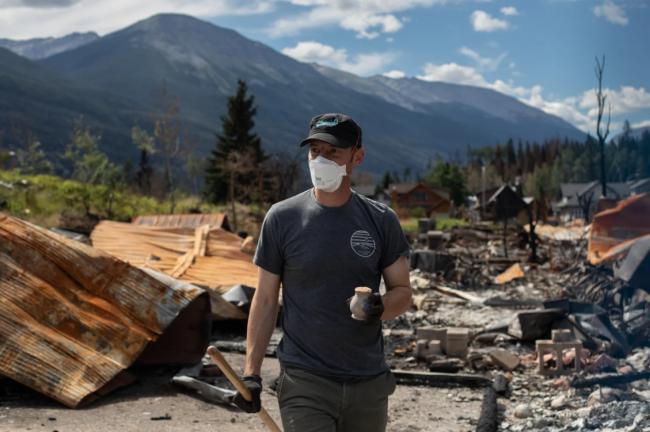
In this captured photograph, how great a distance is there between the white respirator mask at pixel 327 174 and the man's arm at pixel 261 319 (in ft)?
1.35

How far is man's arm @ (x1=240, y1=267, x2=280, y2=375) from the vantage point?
2.70m

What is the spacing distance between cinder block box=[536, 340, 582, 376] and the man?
15.7 feet

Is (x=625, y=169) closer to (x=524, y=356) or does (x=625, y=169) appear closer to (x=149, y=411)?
(x=524, y=356)

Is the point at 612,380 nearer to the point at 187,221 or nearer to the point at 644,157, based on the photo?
the point at 644,157

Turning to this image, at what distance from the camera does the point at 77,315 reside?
5.43 m

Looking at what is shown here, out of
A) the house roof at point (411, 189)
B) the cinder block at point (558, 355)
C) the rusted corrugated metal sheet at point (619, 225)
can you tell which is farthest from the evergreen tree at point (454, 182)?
the cinder block at point (558, 355)

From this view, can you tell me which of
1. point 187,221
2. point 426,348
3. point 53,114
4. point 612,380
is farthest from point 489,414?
point 53,114

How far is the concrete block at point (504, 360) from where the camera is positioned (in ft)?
24.3

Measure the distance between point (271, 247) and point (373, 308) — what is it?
511 mm

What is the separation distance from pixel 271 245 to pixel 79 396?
9.45ft

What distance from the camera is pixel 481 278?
1570 centimetres

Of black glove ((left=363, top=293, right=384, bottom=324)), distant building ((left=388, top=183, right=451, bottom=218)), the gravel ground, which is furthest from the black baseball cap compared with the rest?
distant building ((left=388, top=183, right=451, bottom=218))

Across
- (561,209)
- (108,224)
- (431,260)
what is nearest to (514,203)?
(561,209)

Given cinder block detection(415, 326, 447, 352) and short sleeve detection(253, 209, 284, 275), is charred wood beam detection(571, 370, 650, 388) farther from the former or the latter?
short sleeve detection(253, 209, 284, 275)
